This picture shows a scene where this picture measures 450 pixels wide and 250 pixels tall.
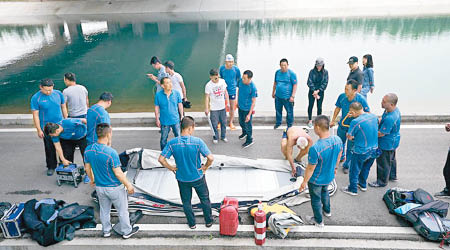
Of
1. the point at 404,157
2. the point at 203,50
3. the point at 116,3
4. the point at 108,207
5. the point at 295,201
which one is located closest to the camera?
the point at 108,207

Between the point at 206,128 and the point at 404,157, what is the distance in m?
4.64

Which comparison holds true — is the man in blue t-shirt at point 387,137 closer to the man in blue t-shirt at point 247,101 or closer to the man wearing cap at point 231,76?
the man in blue t-shirt at point 247,101

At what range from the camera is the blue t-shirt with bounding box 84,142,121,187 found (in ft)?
14.7

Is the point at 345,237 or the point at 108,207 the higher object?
the point at 108,207

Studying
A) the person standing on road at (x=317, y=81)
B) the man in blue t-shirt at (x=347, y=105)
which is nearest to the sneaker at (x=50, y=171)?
the man in blue t-shirt at (x=347, y=105)

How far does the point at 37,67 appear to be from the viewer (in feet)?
65.1

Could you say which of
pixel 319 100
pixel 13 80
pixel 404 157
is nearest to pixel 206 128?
pixel 319 100

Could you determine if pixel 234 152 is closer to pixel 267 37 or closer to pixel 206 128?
pixel 206 128

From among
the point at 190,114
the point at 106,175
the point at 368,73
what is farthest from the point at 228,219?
the point at 368,73

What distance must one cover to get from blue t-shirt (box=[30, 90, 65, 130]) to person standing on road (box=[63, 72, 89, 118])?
1.22ft

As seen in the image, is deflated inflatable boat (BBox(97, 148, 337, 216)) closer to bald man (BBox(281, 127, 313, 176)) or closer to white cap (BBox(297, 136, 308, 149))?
bald man (BBox(281, 127, 313, 176))

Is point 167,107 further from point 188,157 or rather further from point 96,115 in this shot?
point 188,157

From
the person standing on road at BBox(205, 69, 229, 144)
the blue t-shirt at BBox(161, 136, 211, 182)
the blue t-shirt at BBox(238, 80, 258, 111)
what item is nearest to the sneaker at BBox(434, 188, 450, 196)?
the blue t-shirt at BBox(238, 80, 258, 111)

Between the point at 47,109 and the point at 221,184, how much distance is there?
12.1ft
